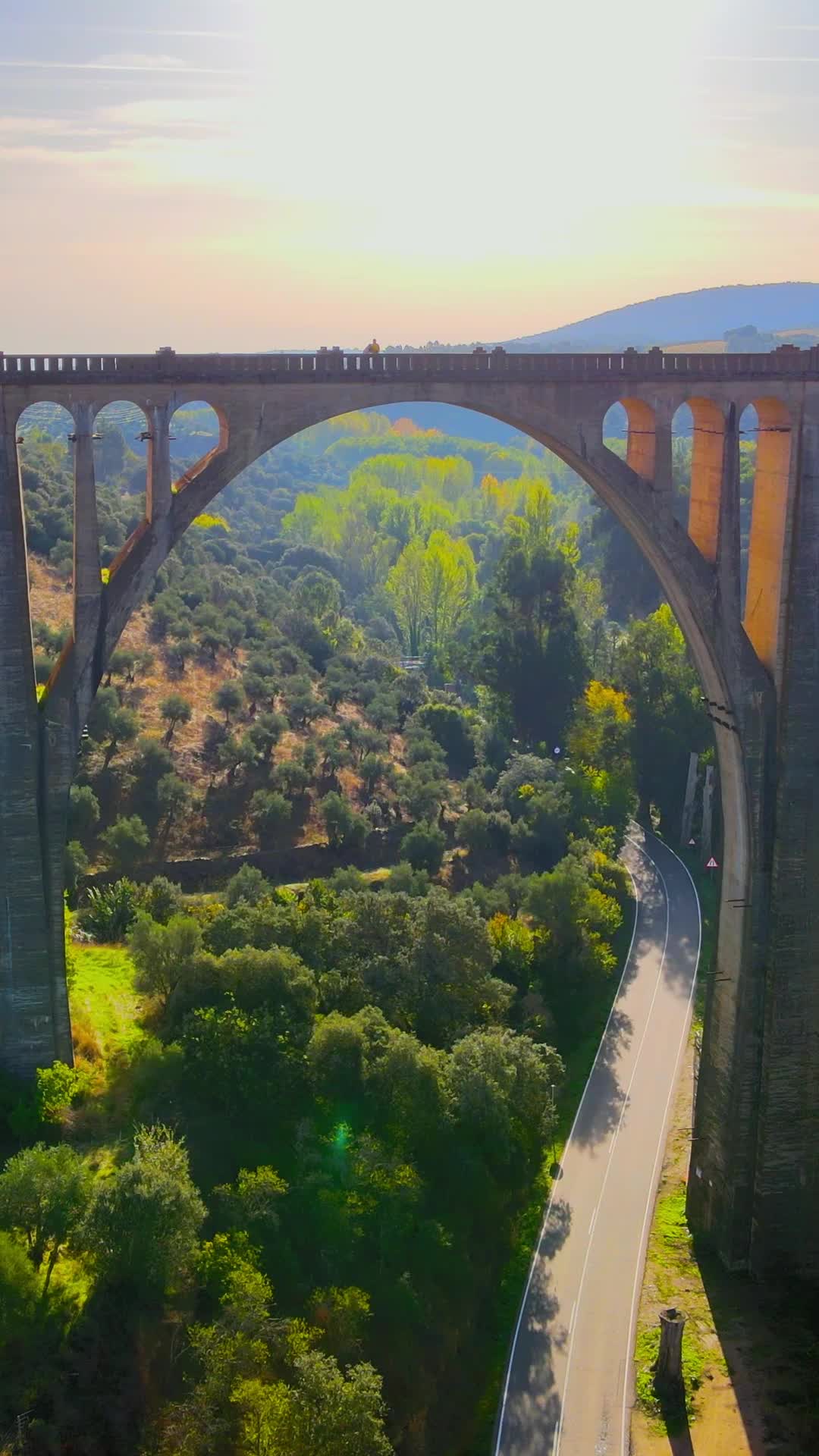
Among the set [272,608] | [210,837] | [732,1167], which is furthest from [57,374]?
[272,608]

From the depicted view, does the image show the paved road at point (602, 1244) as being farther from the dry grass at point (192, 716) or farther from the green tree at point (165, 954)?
the dry grass at point (192, 716)

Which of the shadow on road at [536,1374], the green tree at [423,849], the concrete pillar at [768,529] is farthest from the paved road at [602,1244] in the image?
the concrete pillar at [768,529]

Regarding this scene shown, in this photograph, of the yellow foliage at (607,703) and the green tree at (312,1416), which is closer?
the green tree at (312,1416)

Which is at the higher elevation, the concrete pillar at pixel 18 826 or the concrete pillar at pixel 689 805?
the concrete pillar at pixel 18 826

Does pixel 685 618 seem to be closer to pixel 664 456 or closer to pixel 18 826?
pixel 664 456

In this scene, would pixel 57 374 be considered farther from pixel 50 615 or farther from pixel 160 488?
pixel 50 615
